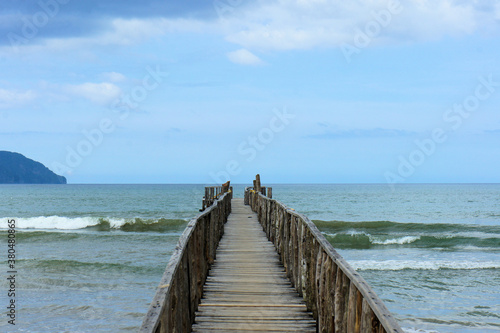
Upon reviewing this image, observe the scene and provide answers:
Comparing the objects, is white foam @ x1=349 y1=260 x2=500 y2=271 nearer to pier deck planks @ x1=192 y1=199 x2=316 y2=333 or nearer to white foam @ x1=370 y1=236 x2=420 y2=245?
white foam @ x1=370 y1=236 x2=420 y2=245

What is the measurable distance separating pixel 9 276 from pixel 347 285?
1728 centimetres

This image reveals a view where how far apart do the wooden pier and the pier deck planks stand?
0.01 m

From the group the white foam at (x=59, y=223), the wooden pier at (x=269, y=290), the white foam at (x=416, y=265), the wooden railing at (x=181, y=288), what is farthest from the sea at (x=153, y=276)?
the wooden railing at (x=181, y=288)

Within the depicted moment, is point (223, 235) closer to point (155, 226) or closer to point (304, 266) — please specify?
point (304, 266)

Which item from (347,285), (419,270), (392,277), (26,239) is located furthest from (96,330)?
(26,239)

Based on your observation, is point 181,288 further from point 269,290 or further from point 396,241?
point 396,241

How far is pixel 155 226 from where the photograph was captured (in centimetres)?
3962

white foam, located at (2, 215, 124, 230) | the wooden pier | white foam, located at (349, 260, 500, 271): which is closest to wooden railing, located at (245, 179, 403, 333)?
the wooden pier

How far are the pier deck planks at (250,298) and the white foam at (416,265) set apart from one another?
9976 millimetres

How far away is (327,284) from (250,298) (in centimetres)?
232

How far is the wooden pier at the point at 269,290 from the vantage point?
417 cm

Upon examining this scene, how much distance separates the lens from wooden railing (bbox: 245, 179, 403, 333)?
3842 mm

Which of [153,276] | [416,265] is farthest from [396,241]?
[153,276]

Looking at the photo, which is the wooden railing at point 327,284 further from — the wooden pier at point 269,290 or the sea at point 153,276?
the sea at point 153,276
